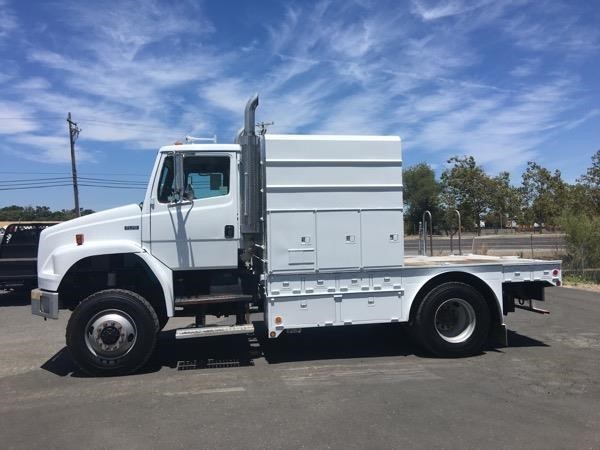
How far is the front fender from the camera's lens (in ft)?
22.9

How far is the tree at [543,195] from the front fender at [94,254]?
2439cm

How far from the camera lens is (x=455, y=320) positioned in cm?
770

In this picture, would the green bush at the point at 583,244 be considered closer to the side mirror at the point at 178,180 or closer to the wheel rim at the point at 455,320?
the wheel rim at the point at 455,320

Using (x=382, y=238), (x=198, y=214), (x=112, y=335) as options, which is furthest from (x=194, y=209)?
(x=382, y=238)

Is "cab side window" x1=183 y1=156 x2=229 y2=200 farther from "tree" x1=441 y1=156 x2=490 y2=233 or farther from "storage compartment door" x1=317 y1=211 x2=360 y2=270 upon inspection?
"tree" x1=441 y1=156 x2=490 y2=233

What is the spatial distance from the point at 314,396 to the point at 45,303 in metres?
3.87

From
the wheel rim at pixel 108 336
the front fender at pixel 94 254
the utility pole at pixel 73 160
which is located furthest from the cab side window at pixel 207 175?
the utility pole at pixel 73 160

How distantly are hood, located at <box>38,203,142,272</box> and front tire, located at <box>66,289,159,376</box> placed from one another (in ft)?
2.82

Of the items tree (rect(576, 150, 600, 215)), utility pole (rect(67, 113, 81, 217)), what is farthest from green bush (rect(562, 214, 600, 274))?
utility pole (rect(67, 113, 81, 217))

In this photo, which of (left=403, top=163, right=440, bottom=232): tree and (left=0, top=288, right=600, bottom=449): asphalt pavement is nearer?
(left=0, top=288, right=600, bottom=449): asphalt pavement

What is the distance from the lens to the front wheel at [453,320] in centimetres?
739

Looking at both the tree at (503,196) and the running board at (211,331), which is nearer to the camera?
the running board at (211,331)

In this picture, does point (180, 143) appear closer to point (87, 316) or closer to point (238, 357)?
point (87, 316)

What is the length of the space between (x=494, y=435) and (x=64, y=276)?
551 cm
